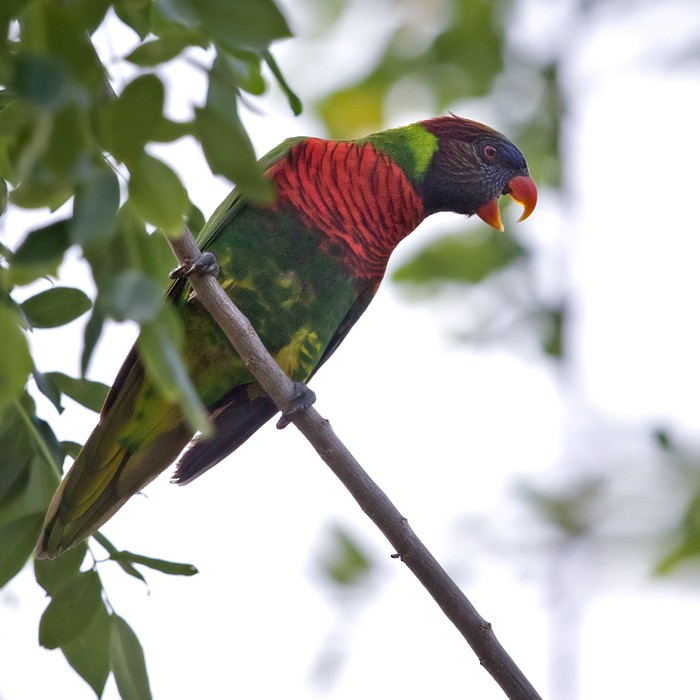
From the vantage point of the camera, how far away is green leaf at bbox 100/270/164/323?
0.73m

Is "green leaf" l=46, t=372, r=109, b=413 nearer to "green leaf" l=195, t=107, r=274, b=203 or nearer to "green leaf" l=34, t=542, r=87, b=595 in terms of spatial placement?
"green leaf" l=34, t=542, r=87, b=595

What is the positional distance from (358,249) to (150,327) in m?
1.92

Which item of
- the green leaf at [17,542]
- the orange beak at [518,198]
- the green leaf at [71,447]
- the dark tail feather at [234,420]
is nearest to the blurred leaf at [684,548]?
the green leaf at [17,542]

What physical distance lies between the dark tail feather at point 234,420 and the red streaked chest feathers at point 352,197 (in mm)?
473

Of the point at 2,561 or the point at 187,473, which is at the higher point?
the point at 2,561

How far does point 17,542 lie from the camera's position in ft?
4.93

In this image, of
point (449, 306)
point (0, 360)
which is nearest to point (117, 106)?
point (0, 360)

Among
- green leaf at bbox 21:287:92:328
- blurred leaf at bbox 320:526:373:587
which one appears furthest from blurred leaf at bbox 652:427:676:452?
green leaf at bbox 21:287:92:328

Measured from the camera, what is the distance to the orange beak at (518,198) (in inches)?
111

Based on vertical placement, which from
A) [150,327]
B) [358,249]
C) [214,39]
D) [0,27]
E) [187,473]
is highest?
[0,27]

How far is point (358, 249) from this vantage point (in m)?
2.66

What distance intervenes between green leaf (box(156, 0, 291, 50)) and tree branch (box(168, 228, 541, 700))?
0.80 m

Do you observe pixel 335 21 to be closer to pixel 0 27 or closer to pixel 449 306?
pixel 449 306

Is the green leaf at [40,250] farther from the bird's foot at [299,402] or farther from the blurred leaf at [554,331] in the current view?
the bird's foot at [299,402]
